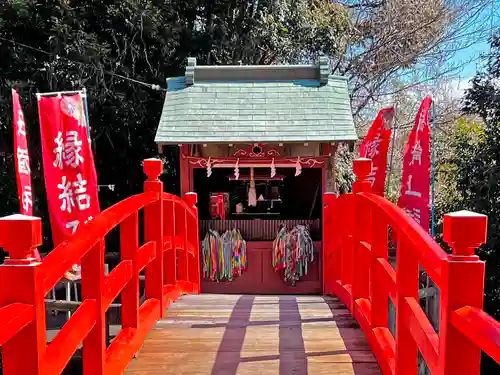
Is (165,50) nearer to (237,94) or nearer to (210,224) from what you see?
(237,94)

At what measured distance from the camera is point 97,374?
7.62 ft

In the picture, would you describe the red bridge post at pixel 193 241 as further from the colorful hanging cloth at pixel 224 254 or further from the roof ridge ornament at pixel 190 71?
the roof ridge ornament at pixel 190 71

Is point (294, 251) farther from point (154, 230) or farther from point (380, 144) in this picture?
point (154, 230)

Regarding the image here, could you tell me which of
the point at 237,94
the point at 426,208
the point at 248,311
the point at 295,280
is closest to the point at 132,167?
the point at 237,94

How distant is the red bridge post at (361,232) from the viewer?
3621 millimetres

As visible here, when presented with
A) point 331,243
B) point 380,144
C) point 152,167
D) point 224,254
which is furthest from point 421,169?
point 152,167

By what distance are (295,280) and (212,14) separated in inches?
225

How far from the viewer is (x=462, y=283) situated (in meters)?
1.60

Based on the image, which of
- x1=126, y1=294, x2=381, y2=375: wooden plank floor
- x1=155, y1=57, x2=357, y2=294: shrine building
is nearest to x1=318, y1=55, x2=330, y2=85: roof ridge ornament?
x1=155, y1=57, x2=357, y2=294: shrine building

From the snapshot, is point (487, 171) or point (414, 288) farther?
point (487, 171)

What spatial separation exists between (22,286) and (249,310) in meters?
2.72

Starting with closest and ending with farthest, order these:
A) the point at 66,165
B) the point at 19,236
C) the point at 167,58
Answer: the point at 19,236, the point at 66,165, the point at 167,58

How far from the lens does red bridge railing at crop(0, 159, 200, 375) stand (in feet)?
5.12

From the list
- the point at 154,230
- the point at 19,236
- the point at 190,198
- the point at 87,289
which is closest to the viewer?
the point at 19,236
